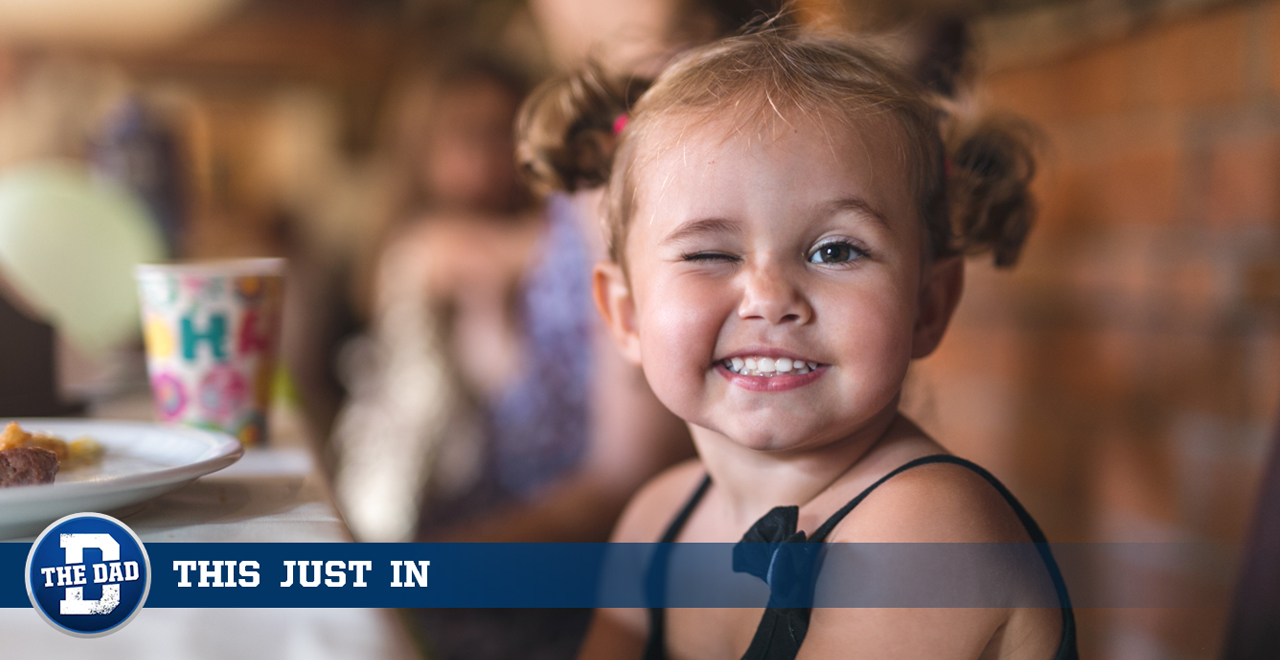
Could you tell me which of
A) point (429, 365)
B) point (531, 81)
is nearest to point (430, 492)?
point (429, 365)

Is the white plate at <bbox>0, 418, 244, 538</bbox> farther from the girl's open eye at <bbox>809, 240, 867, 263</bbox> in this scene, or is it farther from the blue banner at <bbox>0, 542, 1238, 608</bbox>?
the girl's open eye at <bbox>809, 240, 867, 263</bbox>

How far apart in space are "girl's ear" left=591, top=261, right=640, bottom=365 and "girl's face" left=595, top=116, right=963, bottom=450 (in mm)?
86

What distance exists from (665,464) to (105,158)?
824mm

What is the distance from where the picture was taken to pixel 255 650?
316 millimetres

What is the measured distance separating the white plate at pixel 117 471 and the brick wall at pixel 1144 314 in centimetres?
44

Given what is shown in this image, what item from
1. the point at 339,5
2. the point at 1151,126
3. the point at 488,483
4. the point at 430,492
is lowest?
the point at 430,492

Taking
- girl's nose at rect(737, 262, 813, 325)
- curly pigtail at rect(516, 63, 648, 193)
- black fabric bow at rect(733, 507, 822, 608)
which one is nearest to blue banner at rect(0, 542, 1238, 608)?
black fabric bow at rect(733, 507, 822, 608)

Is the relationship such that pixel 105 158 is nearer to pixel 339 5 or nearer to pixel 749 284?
pixel 749 284

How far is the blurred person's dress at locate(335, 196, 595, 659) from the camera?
92 centimetres

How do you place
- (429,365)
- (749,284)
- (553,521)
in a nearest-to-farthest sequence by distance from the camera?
1. (749,284)
2. (553,521)
3. (429,365)

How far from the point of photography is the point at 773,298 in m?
0.42

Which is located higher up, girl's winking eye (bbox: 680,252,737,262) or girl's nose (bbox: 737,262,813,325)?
girl's winking eye (bbox: 680,252,737,262)

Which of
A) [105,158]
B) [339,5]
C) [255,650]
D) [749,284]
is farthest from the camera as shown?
[339,5]

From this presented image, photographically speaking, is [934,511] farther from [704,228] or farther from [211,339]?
[211,339]
